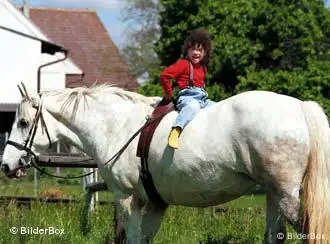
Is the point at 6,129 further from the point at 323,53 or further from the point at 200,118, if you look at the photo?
the point at 200,118

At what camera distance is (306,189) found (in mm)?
6367

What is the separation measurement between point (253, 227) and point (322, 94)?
765 inches

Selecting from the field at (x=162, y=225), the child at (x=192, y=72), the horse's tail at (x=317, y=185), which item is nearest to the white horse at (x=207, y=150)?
the horse's tail at (x=317, y=185)

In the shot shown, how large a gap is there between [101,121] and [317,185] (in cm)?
227

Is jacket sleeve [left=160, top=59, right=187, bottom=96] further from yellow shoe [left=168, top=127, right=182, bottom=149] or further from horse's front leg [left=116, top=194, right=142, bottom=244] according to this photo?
horse's front leg [left=116, top=194, right=142, bottom=244]

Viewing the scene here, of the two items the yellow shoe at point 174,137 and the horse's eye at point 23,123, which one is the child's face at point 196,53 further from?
the horse's eye at point 23,123

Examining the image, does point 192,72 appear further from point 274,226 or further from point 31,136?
point 31,136

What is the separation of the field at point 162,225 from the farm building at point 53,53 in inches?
381

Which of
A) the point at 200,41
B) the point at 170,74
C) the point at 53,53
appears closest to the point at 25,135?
the point at 170,74

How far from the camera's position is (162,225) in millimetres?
9453

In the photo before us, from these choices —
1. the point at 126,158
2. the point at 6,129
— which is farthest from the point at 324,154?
the point at 6,129

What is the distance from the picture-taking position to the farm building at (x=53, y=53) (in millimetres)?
33656

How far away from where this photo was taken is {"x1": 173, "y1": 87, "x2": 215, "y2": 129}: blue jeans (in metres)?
6.82

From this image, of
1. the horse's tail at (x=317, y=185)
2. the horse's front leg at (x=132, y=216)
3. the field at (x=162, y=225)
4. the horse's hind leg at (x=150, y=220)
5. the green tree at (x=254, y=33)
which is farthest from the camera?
the green tree at (x=254, y=33)
